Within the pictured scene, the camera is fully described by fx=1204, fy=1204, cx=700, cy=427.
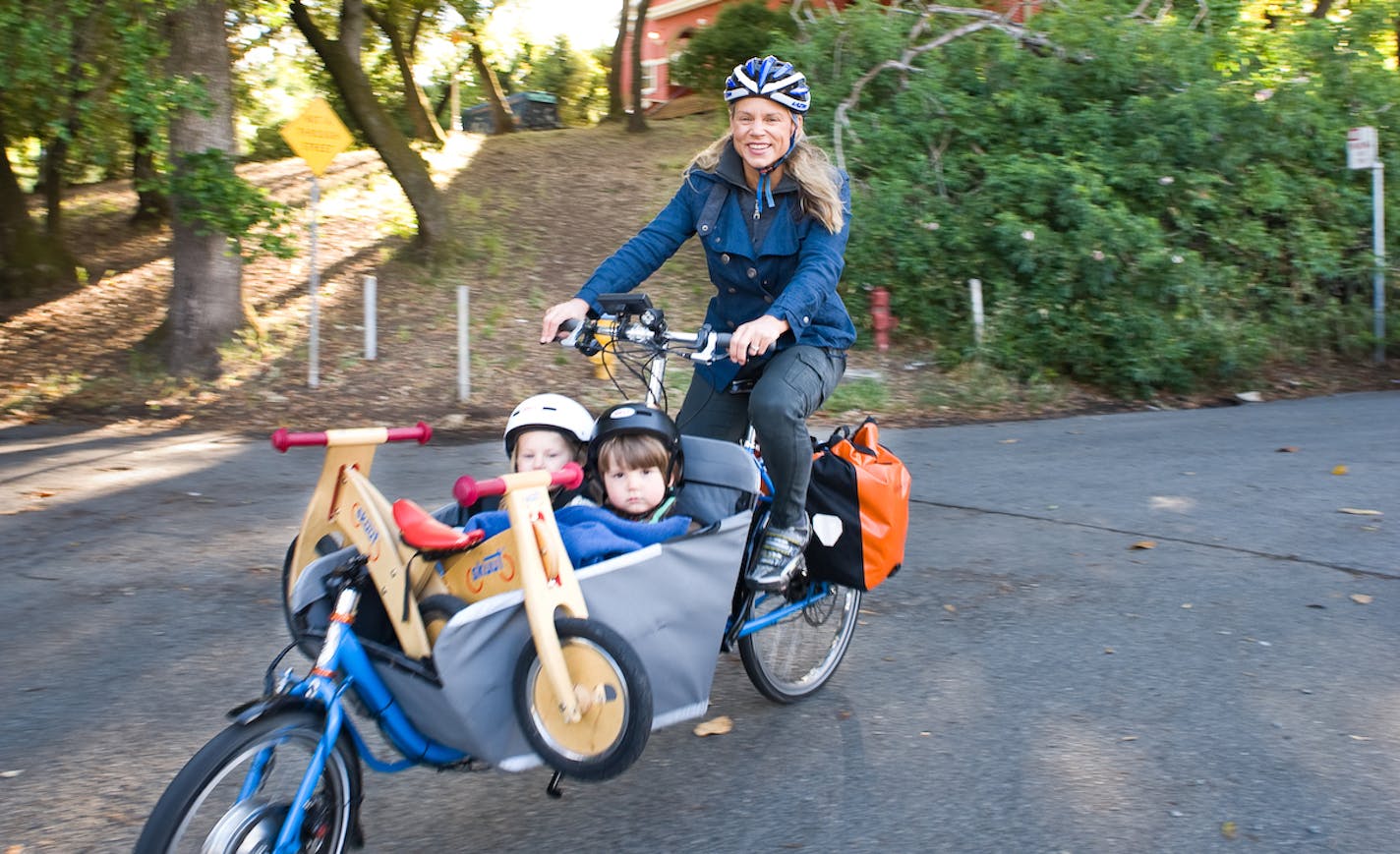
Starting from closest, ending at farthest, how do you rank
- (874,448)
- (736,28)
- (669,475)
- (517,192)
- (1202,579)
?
(669,475) → (874,448) → (1202,579) → (517,192) → (736,28)

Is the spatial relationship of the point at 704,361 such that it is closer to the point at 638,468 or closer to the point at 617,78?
the point at 638,468

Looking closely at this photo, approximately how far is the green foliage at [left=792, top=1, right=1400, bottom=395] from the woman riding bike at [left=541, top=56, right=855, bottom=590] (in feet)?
29.7

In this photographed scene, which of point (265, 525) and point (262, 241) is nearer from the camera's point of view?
point (265, 525)

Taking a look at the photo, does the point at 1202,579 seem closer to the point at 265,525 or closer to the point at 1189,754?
the point at 1189,754

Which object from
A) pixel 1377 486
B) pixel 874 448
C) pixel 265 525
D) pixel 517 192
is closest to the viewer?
pixel 874 448

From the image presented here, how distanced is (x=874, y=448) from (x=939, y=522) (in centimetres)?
297

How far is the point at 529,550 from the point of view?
→ 2.76 m

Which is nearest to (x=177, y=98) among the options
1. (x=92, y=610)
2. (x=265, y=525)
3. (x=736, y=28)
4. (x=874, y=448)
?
(x=265, y=525)

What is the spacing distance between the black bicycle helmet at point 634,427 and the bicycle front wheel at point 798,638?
76cm

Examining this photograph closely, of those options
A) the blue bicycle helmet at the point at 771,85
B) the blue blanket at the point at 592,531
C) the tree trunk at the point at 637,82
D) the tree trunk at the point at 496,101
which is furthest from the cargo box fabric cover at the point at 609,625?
the tree trunk at the point at 496,101

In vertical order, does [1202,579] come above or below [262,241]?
below

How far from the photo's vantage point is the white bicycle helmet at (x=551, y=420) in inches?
134

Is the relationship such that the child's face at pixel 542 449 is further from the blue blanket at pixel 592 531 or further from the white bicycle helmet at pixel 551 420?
the blue blanket at pixel 592 531

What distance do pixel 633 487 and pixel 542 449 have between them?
0.29 metres
